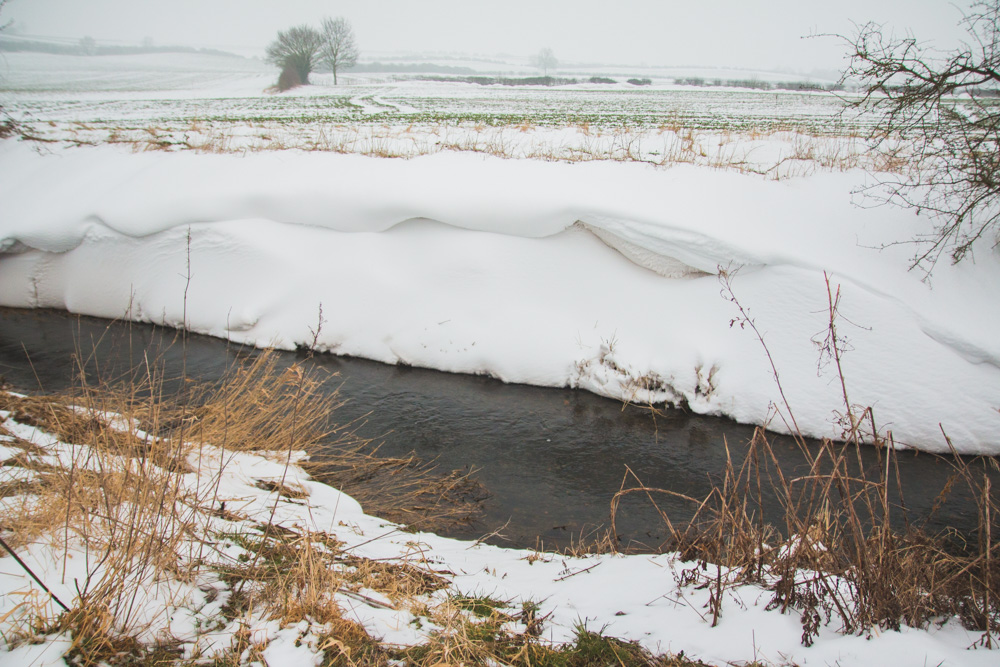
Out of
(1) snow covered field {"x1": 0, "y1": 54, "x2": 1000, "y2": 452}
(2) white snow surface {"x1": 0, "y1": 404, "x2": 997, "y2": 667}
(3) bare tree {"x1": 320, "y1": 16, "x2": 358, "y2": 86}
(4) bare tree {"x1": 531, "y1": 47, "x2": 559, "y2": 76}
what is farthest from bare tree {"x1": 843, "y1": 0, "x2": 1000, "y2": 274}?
(4) bare tree {"x1": 531, "y1": 47, "x2": 559, "y2": 76}

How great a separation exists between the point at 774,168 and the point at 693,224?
2.64 metres

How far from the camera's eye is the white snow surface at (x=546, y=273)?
5625mm

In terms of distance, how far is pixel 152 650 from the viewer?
196 centimetres

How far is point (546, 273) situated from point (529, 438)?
96.8 inches

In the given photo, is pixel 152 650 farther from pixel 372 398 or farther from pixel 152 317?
pixel 152 317

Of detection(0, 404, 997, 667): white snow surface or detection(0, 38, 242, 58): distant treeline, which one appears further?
detection(0, 38, 242, 58): distant treeline

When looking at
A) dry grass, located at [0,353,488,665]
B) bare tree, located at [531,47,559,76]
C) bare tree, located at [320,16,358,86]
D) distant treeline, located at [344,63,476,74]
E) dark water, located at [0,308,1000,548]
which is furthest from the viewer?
bare tree, located at [531,47,559,76]

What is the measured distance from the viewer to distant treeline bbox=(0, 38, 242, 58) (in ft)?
178

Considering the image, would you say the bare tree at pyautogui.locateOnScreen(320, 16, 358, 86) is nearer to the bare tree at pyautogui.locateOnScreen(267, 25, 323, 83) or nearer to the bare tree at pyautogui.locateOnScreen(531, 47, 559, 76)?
the bare tree at pyautogui.locateOnScreen(267, 25, 323, 83)

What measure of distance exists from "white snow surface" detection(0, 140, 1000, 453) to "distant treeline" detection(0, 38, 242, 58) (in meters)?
54.5

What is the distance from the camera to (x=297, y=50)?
4419 cm

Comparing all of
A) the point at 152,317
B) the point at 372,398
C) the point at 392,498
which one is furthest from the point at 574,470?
the point at 152,317

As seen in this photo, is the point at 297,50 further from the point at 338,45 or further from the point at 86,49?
the point at 86,49

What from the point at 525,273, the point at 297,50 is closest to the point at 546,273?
the point at 525,273
